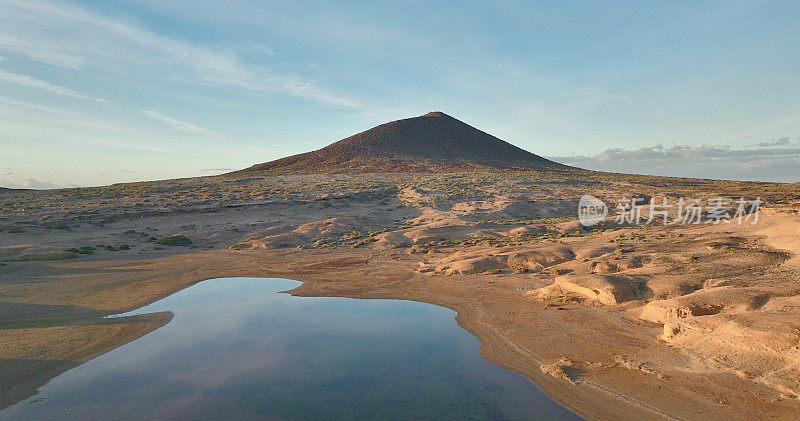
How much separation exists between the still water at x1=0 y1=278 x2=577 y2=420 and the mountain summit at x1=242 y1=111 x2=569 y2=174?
76796mm

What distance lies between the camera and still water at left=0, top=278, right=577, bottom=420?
851 cm

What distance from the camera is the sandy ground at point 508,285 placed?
9.02 meters

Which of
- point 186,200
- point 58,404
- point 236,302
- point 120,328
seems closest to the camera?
point 58,404

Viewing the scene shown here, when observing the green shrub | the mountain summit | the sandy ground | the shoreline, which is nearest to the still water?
the shoreline

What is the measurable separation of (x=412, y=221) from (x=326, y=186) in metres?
27.0

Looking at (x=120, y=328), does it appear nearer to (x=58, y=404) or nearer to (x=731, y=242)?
(x=58, y=404)

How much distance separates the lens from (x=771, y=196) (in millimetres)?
50875

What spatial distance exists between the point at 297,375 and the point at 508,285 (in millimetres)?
10800

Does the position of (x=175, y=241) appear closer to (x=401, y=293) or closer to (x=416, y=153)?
(x=401, y=293)

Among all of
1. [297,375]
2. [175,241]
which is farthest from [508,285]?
[175,241]

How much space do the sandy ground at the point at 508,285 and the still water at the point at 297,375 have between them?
0.95 meters

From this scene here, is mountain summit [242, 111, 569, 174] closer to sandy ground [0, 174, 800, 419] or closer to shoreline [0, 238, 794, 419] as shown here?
sandy ground [0, 174, 800, 419]

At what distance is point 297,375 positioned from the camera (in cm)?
1006

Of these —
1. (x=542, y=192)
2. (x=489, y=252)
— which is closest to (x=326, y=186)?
(x=542, y=192)
